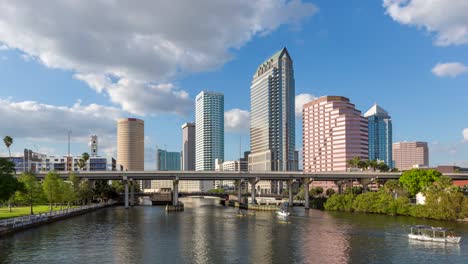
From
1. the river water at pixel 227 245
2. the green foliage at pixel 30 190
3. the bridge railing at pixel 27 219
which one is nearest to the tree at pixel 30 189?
the green foliage at pixel 30 190

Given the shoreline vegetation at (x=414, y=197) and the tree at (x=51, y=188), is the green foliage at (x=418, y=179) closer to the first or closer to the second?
the shoreline vegetation at (x=414, y=197)

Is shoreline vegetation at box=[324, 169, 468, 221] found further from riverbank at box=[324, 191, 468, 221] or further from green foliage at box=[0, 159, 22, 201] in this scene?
green foliage at box=[0, 159, 22, 201]

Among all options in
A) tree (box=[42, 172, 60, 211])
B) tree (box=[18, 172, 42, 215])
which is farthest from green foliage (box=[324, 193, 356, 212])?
tree (box=[18, 172, 42, 215])

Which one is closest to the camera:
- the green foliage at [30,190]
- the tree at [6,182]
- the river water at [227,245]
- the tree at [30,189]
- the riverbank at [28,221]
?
the river water at [227,245]

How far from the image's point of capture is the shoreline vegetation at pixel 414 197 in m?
130

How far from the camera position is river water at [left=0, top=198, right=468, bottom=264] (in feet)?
230

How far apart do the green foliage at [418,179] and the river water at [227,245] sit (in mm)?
43811

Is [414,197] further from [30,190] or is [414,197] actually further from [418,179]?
[30,190]

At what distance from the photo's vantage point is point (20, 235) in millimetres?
95312

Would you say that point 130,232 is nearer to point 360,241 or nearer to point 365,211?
point 360,241

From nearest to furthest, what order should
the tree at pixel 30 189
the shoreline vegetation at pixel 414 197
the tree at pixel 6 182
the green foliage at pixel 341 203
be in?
the tree at pixel 6 182 < the shoreline vegetation at pixel 414 197 < the tree at pixel 30 189 < the green foliage at pixel 341 203

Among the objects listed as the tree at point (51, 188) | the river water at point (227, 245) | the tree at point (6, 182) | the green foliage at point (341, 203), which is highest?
the tree at point (6, 182)

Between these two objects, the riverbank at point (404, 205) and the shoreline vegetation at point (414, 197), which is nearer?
the riverbank at point (404, 205)

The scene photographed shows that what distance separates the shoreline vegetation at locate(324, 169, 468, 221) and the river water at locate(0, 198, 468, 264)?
13245 mm
